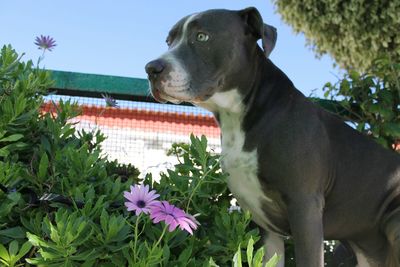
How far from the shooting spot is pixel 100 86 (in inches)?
105

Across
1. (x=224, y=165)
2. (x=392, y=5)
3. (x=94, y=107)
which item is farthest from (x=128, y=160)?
(x=392, y=5)

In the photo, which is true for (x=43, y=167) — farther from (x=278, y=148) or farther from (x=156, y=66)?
(x=278, y=148)

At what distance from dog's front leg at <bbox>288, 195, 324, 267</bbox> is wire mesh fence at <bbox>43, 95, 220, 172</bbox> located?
0.75 m

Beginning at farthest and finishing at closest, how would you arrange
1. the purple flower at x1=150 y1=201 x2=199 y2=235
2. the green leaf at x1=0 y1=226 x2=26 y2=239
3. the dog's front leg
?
the dog's front leg < the green leaf at x1=0 y1=226 x2=26 y2=239 < the purple flower at x1=150 y1=201 x2=199 y2=235

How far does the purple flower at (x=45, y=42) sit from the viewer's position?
1947 mm

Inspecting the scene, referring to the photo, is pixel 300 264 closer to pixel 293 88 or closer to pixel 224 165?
pixel 224 165

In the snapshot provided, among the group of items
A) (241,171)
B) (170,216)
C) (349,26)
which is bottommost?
(170,216)

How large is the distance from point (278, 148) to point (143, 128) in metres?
1.22

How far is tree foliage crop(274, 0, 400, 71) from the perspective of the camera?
9.65m

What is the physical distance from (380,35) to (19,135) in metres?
9.48

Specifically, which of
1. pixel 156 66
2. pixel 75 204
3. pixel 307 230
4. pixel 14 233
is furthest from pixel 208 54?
pixel 14 233

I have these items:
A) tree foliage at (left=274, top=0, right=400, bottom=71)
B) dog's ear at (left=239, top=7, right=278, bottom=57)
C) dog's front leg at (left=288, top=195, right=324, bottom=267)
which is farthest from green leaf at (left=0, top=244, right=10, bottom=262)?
tree foliage at (left=274, top=0, right=400, bottom=71)

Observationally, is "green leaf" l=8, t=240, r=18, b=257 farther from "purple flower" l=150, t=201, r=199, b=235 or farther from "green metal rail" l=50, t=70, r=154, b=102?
"green metal rail" l=50, t=70, r=154, b=102

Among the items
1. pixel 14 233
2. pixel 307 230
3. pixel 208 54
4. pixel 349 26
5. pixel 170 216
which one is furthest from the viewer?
pixel 349 26
